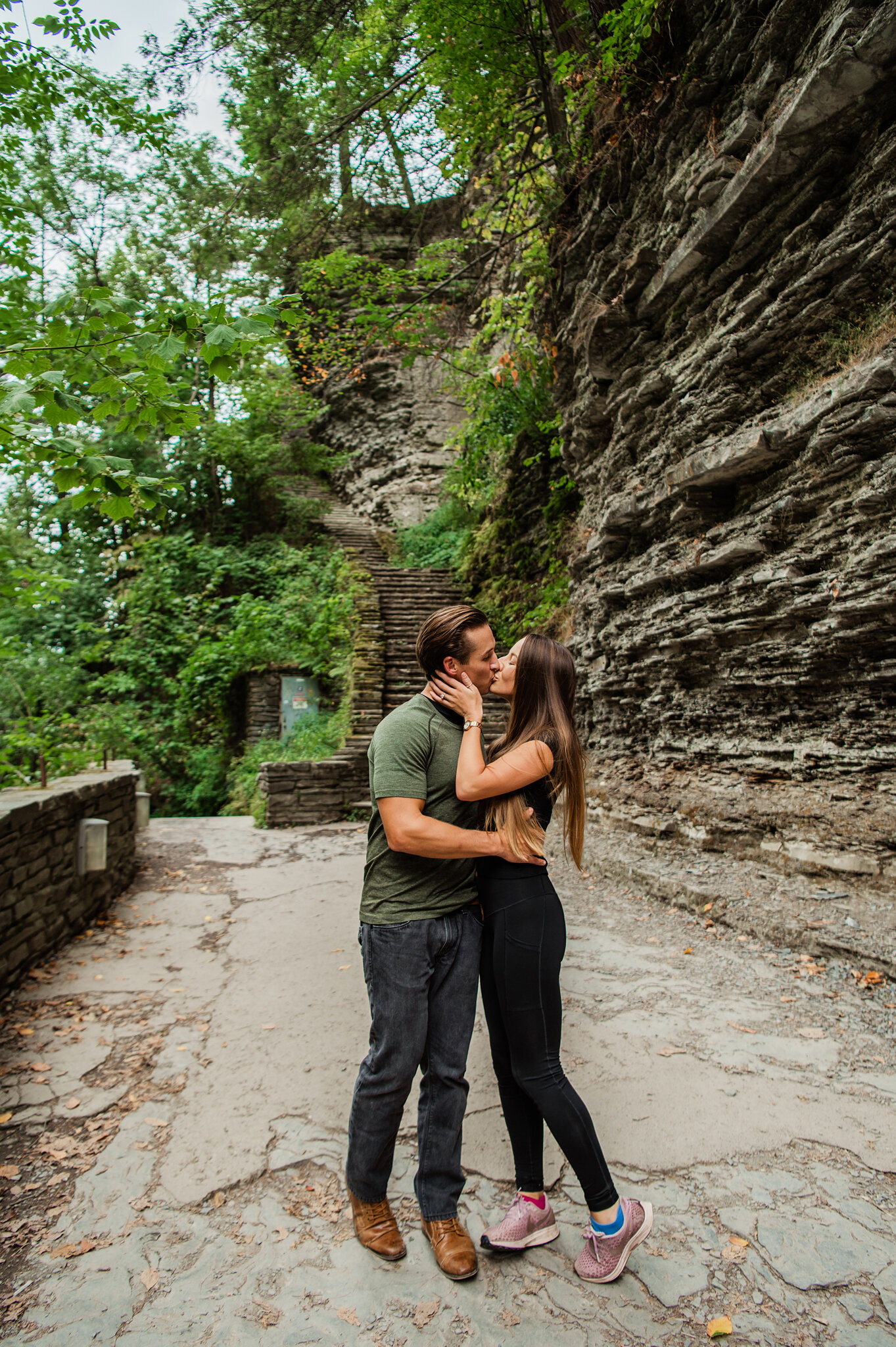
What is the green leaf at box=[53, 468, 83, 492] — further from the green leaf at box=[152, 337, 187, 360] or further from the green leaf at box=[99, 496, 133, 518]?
the green leaf at box=[152, 337, 187, 360]

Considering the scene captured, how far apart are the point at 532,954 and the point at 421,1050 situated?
1.40 feet

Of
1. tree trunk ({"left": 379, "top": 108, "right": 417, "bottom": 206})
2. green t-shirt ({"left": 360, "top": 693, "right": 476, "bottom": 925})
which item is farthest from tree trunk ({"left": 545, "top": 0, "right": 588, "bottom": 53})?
green t-shirt ({"left": 360, "top": 693, "right": 476, "bottom": 925})

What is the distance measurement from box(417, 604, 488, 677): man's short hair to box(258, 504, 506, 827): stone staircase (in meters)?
4.95

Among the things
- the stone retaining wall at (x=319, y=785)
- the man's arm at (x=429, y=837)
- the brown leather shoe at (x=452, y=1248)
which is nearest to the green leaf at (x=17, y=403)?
the man's arm at (x=429, y=837)

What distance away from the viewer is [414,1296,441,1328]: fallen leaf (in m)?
1.77

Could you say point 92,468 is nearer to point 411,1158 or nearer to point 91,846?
point 411,1158

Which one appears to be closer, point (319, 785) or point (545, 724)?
point (545, 724)

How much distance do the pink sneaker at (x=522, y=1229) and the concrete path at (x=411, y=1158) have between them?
0.05 m

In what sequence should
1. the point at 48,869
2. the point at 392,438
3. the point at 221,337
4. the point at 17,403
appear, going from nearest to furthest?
the point at 17,403, the point at 221,337, the point at 48,869, the point at 392,438

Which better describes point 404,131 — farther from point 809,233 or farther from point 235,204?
point 809,233

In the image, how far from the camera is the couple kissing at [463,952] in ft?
6.16

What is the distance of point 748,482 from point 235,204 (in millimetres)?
6710

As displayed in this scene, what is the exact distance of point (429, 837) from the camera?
1854 mm

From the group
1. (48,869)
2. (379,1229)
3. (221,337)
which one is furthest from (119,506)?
(48,869)
